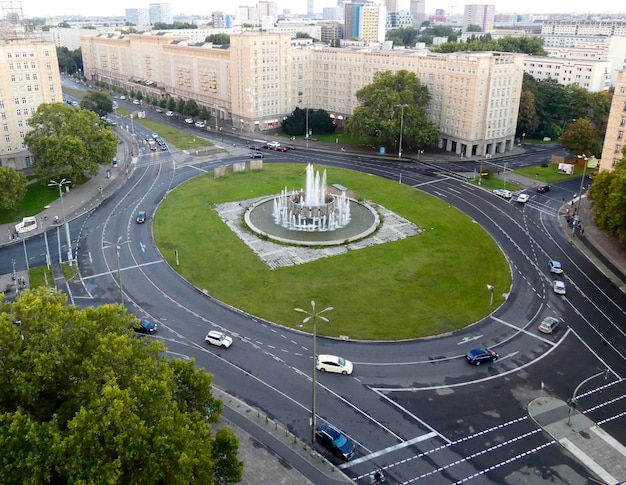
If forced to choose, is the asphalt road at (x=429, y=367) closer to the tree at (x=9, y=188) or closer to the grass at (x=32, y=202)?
the tree at (x=9, y=188)

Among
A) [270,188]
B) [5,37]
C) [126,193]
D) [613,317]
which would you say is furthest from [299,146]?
[613,317]

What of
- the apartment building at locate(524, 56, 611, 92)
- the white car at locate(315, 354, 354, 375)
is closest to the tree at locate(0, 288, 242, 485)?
the white car at locate(315, 354, 354, 375)

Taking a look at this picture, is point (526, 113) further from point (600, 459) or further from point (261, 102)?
point (600, 459)

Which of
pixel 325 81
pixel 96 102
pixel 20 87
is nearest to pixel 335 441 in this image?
pixel 20 87

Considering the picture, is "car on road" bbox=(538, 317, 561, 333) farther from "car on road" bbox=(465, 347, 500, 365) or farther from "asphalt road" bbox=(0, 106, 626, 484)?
"car on road" bbox=(465, 347, 500, 365)

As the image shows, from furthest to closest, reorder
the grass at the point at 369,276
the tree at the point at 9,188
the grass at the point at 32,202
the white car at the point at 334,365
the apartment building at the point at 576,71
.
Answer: the apartment building at the point at 576,71, the grass at the point at 32,202, the tree at the point at 9,188, the grass at the point at 369,276, the white car at the point at 334,365

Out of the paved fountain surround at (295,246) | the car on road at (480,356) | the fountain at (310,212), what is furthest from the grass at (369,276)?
the fountain at (310,212)
